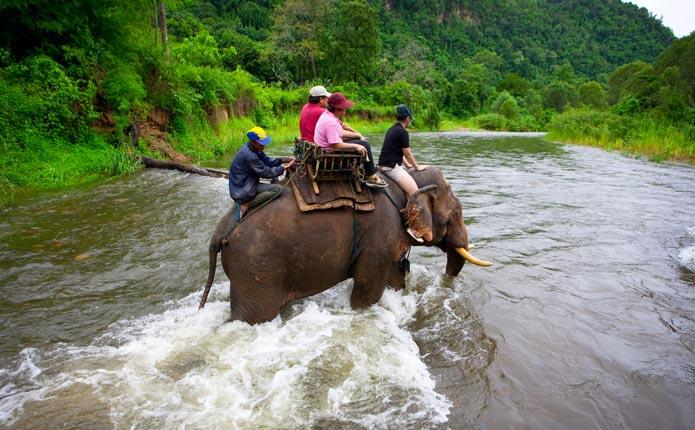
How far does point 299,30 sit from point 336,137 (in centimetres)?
4634

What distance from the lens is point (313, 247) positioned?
4387mm

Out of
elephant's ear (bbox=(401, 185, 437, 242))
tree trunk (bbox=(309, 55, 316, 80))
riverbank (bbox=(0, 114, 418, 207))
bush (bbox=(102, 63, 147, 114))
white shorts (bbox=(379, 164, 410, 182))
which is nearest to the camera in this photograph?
elephant's ear (bbox=(401, 185, 437, 242))

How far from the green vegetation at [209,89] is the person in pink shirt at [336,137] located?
8818 mm

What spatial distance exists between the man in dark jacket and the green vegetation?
27.4 feet

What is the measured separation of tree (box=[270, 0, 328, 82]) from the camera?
148 ft

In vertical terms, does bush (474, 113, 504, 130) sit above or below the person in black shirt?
below

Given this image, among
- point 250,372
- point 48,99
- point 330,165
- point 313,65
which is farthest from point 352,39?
point 250,372

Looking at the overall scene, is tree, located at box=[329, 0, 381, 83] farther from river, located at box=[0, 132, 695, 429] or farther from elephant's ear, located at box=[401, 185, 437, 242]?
elephant's ear, located at box=[401, 185, 437, 242]

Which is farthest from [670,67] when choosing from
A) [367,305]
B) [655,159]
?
[367,305]

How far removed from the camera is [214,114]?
67.3 feet

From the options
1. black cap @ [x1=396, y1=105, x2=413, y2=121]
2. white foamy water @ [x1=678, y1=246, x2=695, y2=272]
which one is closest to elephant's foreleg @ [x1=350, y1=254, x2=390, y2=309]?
black cap @ [x1=396, y1=105, x2=413, y2=121]

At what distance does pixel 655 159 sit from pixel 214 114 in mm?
20654

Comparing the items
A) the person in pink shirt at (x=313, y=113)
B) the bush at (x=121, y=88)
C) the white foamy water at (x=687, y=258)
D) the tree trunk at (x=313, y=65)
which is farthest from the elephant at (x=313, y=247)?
the tree trunk at (x=313, y=65)

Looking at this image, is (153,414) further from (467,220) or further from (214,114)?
(214,114)
